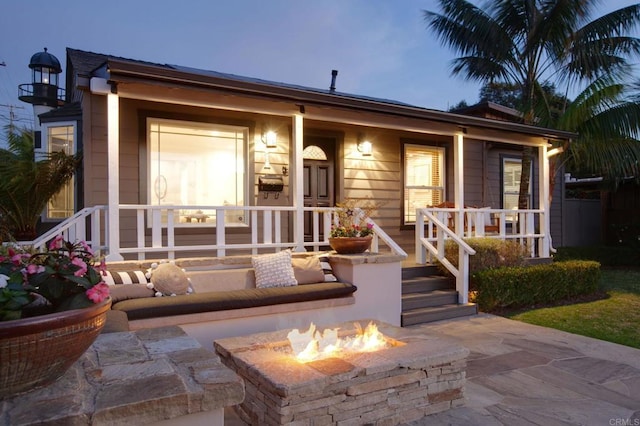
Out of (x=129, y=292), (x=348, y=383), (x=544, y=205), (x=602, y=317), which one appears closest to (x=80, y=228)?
(x=129, y=292)

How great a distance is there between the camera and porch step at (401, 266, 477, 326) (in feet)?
19.8

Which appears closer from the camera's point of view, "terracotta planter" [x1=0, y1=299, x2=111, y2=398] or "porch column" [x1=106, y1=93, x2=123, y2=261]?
"terracotta planter" [x1=0, y1=299, x2=111, y2=398]

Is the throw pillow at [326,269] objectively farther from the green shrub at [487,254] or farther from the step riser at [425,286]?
the green shrub at [487,254]

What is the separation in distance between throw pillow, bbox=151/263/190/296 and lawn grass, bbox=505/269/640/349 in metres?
4.63

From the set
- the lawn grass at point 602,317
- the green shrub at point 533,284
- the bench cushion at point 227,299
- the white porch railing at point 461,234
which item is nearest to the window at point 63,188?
the bench cushion at point 227,299

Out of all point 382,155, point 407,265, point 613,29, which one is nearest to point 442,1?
point 613,29

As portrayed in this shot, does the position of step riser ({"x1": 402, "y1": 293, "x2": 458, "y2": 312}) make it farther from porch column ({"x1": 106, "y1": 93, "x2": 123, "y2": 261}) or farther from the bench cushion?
porch column ({"x1": 106, "y1": 93, "x2": 123, "y2": 261})

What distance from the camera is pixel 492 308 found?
270 inches

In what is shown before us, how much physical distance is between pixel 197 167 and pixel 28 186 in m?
2.54

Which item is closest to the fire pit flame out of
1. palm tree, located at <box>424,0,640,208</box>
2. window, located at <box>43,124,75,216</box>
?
window, located at <box>43,124,75,216</box>

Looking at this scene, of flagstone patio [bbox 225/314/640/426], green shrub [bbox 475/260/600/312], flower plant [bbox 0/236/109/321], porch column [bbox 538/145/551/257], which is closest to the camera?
flower plant [bbox 0/236/109/321]

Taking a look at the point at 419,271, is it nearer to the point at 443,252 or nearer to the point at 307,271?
the point at 443,252

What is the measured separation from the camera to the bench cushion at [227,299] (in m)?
4.14

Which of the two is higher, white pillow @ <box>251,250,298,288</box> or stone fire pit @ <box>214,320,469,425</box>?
white pillow @ <box>251,250,298,288</box>
